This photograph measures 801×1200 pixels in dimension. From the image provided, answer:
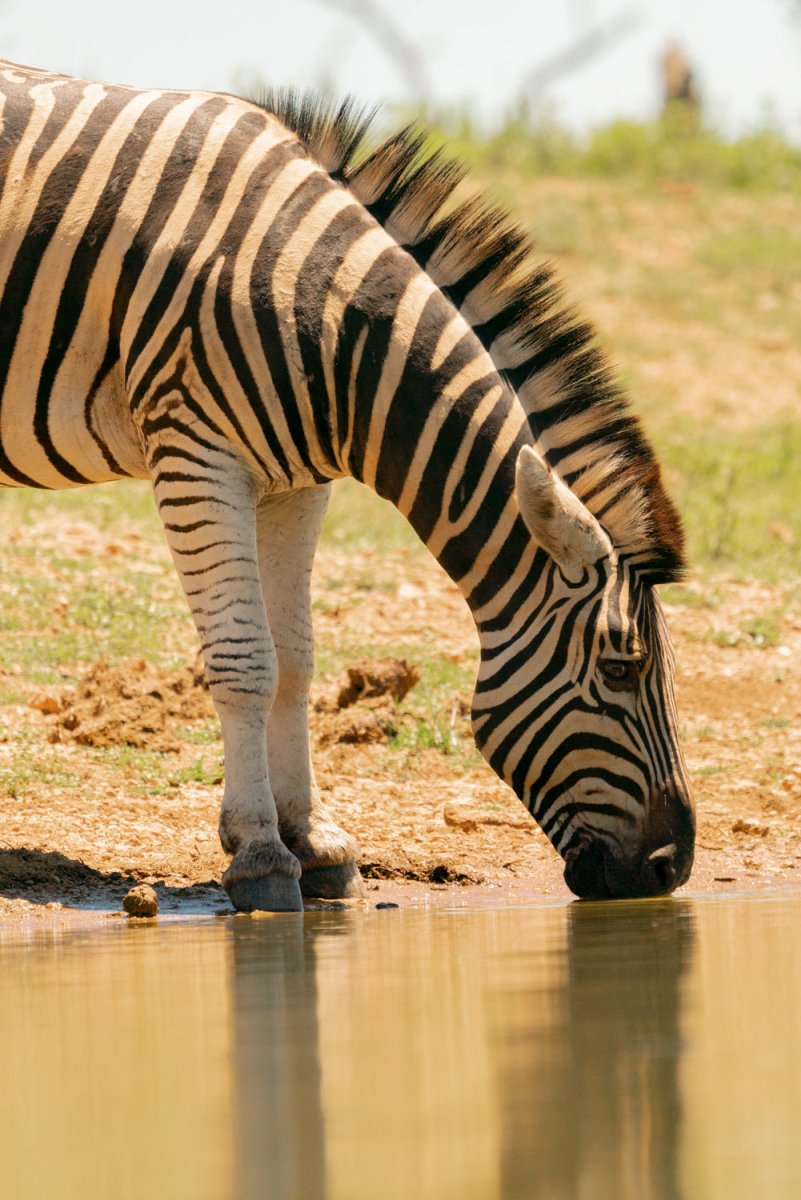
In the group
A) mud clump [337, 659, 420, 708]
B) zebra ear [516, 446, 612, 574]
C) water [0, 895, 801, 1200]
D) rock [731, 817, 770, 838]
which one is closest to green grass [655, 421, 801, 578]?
mud clump [337, 659, 420, 708]

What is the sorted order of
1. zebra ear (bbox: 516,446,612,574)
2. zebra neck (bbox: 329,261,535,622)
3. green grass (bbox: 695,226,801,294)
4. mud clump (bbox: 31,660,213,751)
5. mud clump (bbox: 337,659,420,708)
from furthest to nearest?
green grass (bbox: 695,226,801,294), mud clump (bbox: 337,659,420,708), mud clump (bbox: 31,660,213,751), zebra neck (bbox: 329,261,535,622), zebra ear (bbox: 516,446,612,574)

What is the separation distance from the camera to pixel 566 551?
580cm

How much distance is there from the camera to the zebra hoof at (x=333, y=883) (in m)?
6.21

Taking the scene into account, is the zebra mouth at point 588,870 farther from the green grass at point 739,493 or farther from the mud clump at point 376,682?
the green grass at point 739,493

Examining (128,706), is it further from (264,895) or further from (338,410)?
(338,410)

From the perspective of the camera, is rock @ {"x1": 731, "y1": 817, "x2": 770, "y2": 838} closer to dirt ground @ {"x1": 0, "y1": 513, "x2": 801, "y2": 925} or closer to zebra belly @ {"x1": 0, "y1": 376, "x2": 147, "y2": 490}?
dirt ground @ {"x1": 0, "y1": 513, "x2": 801, "y2": 925}

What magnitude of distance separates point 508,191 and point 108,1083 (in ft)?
65.9

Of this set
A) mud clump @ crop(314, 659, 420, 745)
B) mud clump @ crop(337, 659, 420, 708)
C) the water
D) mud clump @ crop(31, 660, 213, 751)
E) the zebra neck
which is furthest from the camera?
mud clump @ crop(337, 659, 420, 708)

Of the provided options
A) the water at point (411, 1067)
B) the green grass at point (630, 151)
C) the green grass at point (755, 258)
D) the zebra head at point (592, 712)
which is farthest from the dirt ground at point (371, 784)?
the green grass at point (630, 151)

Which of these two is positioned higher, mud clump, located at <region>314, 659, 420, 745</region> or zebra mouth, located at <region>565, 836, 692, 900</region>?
mud clump, located at <region>314, 659, 420, 745</region>

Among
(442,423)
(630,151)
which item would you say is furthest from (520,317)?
(630,151)

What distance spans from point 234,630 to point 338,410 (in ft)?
2.77

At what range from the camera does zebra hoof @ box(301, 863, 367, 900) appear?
20.4ft

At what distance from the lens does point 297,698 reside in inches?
259
